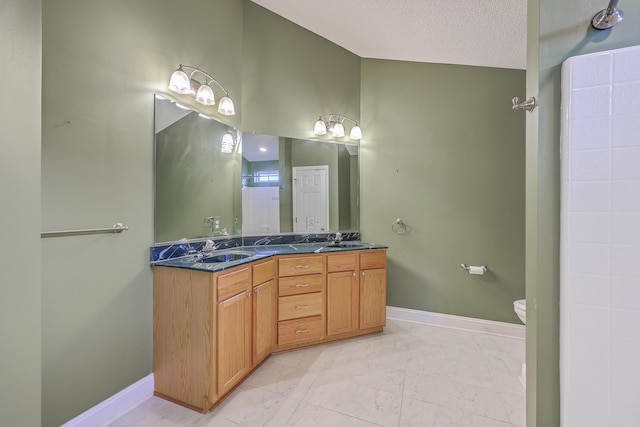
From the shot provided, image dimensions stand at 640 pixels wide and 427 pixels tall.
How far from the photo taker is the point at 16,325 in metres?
0.91

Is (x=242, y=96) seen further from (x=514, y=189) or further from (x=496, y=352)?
(x=496, y=352)

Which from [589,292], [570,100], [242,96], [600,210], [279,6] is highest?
[279,6]

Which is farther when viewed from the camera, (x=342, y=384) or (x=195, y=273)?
(x=342, y=384)

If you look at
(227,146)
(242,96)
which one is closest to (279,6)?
(242,96)

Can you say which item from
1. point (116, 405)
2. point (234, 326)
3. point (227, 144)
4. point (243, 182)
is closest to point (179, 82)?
point (227, 144)

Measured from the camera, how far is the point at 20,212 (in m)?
0.92

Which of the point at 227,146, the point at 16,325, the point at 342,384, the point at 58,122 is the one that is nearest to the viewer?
the point at 16,325

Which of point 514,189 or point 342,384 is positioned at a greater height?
point 514,189

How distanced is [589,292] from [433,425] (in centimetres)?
114

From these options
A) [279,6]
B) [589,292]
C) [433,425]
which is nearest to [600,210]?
[589,292]

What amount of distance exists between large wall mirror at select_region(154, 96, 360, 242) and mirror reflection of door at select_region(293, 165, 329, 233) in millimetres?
11

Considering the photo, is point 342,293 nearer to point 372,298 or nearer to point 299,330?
point 372,298

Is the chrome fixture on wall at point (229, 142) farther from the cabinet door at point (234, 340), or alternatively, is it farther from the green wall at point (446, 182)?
the green wall at point (446, 182)

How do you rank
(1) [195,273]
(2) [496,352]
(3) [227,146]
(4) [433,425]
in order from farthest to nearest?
(3) [227,146], (2) [496,352], (1) [195,273], (4) [433,425]
